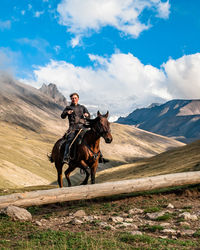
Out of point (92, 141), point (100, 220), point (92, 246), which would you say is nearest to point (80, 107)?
point (92, 141)

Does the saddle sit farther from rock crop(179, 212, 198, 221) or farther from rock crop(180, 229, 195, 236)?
rock crop(180, 229, 195, 236)

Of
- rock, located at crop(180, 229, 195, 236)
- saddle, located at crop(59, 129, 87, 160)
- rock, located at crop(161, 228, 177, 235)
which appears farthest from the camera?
saddle, located at crop(59, 129, 87, 160)

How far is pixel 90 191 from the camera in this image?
43.3 ft

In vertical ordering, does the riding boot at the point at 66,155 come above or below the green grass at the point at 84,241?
above

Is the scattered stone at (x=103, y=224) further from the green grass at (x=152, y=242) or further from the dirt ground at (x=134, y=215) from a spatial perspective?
the green grass at (x=152, y=242)

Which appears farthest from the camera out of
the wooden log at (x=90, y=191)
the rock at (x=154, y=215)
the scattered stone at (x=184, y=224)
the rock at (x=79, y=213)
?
the wooden log at (x=90, y=191)

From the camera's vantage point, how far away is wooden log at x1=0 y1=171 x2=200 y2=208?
12461 millimetres

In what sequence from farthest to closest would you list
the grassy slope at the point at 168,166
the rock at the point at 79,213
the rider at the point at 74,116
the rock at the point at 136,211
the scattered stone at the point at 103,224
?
the grassy slope at the point at 168,166, the rider at the point at 74,116, the rock at the point at 136,211, the rock at the point at 79,213, the scattered stone at the point at 103,224

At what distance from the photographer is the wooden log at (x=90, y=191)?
12.5 meters

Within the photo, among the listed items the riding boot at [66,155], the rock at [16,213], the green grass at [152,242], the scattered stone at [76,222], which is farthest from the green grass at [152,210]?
the riding boot at [66,155]

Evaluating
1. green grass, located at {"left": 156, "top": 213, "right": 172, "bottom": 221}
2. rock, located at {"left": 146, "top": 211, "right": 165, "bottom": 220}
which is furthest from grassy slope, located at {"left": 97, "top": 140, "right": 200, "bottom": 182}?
green grass, located at {"left": 156, "top": 213, "right": 172, "bottom": 221}

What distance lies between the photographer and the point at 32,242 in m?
8.16

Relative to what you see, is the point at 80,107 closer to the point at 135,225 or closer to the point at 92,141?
the point at 92,141

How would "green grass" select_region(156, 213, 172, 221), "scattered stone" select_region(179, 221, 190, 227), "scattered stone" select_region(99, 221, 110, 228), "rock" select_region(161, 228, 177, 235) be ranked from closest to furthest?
"rock" select_region(161, 228, 177, 235) < "scattered stone" select_region(179, 221, 190, 227) < "scattered stone" select_region(99, 221, 110, 228) < "green grass" select_region(156, 213, 172, 221)
